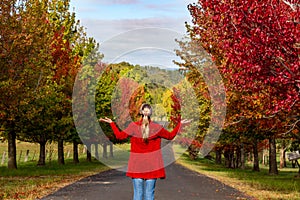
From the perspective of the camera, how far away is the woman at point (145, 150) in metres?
9.47

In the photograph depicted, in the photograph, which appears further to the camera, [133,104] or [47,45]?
[133,104]

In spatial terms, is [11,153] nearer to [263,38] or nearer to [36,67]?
[36,67]

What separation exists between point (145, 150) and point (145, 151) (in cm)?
2

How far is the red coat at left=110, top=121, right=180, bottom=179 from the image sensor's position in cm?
952

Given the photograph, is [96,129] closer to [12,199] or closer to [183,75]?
[183,75]

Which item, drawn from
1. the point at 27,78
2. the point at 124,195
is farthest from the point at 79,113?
the point at 124,195

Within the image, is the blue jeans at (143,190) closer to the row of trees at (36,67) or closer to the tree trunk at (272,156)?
the row of trees at (36,67)

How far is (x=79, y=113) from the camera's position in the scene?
41094mm

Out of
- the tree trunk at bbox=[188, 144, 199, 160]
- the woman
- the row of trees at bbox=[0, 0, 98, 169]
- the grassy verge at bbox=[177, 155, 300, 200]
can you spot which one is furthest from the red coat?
the tree trunk at bbox=[188, 144, 199, 160]

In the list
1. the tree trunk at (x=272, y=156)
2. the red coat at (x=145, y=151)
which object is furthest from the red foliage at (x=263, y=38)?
the tree trunk at (x=272, y=156)

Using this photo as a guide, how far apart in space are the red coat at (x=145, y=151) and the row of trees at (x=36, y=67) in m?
13.6

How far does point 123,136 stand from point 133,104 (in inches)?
1430

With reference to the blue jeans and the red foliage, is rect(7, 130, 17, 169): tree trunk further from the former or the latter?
the blue jeans

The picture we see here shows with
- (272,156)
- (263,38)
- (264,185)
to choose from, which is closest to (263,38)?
(263,38)
